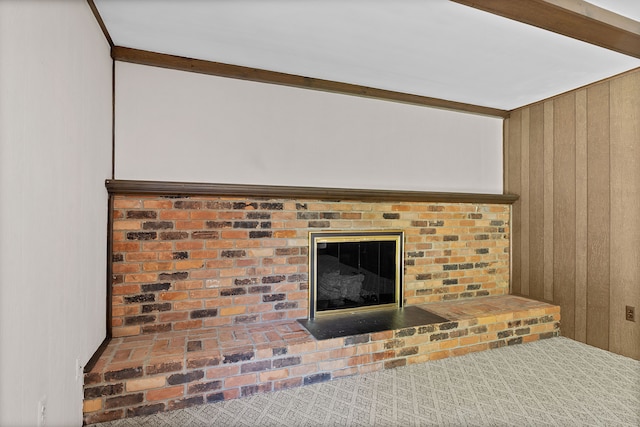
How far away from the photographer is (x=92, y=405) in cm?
178

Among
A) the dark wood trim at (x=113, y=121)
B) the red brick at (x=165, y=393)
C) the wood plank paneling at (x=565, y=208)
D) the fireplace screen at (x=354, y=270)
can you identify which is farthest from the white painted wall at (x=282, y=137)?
the red brick at (x=165, y=393)

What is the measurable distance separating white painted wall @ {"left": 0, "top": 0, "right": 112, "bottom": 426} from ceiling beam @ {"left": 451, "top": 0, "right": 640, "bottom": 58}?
5.59 feet

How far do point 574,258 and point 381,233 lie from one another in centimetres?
168

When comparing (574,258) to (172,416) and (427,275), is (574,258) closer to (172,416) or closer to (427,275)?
(427,275)

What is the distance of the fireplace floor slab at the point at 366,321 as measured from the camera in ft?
7.93

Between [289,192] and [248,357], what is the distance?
117 cm

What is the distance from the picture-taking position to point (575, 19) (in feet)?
5.80

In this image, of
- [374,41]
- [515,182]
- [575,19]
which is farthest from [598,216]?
[374,41]

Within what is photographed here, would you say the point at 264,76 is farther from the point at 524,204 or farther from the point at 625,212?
the point at 625,212

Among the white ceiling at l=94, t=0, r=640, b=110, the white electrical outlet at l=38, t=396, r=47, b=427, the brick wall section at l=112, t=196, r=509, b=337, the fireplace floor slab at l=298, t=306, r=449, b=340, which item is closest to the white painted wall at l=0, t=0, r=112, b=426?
the white electrical outlet at l=38, t=396, r=47, b=427

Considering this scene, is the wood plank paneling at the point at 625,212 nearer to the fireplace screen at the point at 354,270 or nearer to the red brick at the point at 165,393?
the fireplace screen at the point at 354,270

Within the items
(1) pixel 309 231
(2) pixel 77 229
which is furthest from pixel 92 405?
(1) pixel 309 231

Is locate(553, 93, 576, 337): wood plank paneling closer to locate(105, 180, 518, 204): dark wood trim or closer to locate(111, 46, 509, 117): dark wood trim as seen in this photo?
locate(105, 180, 518, 204): dark wood trim

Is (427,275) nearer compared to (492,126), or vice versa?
(427,275)
